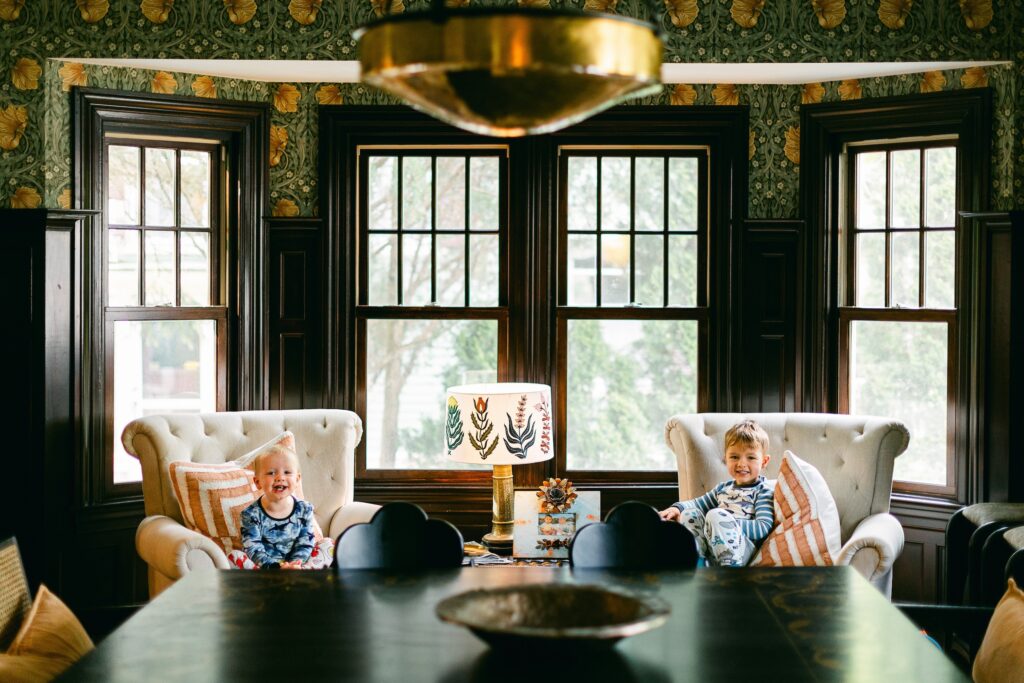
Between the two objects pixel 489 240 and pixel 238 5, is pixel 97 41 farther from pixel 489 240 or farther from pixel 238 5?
pixel 489 240

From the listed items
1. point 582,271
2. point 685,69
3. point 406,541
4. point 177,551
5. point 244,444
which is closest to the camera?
point 406,541

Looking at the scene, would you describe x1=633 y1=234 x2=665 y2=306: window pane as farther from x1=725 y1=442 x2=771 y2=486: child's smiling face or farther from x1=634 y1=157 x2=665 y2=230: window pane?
x1=725 y1=442 x2=771 y2=486: child's smiling face

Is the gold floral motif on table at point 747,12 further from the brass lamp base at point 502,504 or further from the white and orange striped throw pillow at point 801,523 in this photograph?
the brass lamp base at point 502,504

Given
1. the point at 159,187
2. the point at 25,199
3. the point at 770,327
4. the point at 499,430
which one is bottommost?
the point at 499,430

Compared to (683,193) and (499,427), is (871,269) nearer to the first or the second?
(683,193)

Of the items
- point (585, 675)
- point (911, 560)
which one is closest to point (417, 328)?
point (911, 560)

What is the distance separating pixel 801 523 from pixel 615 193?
73.8 inches

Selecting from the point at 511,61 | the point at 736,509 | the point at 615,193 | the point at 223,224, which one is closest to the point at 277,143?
the point at 223,224

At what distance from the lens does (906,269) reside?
5.00 metres

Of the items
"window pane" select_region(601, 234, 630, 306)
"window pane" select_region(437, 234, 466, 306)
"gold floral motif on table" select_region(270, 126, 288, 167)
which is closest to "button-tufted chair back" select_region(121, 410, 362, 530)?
"window pane" select_region(437, 234, 466, 306)

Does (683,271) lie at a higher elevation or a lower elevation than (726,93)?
lower

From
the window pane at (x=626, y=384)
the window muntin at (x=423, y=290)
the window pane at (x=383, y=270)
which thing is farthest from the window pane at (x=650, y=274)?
the window pane at (x=383, y=270)

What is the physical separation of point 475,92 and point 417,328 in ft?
10.8

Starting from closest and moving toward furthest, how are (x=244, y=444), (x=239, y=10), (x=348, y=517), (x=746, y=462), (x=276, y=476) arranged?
1. (x=276, y=476)
2. (x=746, y=462)
3. (x=348, y=517)
4. (x=244, y=444)
5. (x=239, y=10)
